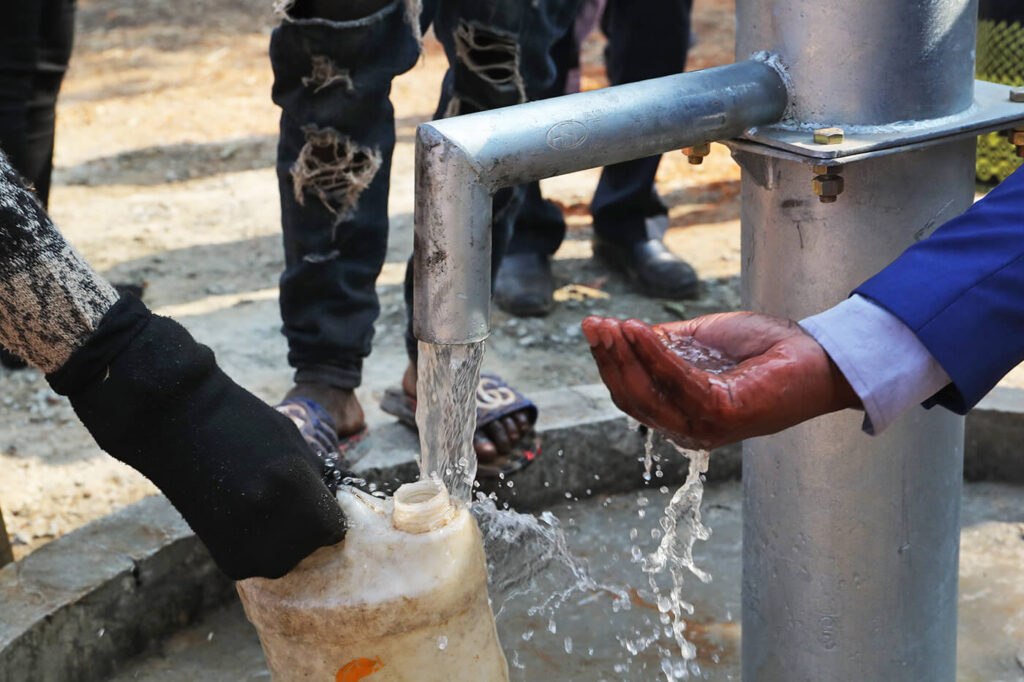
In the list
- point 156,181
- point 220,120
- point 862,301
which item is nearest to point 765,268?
point 862,301

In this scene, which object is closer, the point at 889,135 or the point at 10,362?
the point at 889,135

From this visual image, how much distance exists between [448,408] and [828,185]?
46 centimetres

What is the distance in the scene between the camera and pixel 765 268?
4.36ft

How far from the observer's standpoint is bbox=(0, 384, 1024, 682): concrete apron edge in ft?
5.90

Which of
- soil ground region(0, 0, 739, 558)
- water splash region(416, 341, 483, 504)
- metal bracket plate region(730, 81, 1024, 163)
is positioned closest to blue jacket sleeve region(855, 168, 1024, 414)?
metal bracket plate region(730, 81, 1024, 163)

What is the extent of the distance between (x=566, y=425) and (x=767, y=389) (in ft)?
4.58

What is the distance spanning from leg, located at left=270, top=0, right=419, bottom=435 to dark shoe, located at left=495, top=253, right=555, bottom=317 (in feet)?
3.70

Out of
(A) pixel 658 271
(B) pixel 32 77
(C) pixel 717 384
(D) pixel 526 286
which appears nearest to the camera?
(C) pixel 717 384

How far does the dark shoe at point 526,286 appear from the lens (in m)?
3.42

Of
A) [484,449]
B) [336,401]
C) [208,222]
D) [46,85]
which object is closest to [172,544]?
[336,401]

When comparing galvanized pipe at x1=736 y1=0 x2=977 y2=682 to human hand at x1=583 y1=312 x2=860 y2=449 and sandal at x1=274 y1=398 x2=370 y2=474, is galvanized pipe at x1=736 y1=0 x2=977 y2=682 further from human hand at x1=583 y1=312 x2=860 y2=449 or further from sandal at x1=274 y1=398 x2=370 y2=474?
sandal at x1=274 y1=398 x2=370 y2=474

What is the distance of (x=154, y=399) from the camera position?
123cm

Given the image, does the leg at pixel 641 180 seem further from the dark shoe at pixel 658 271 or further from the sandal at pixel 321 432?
the sandal at pixel 321 432

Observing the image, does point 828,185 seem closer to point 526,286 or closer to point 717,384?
point 717,384
